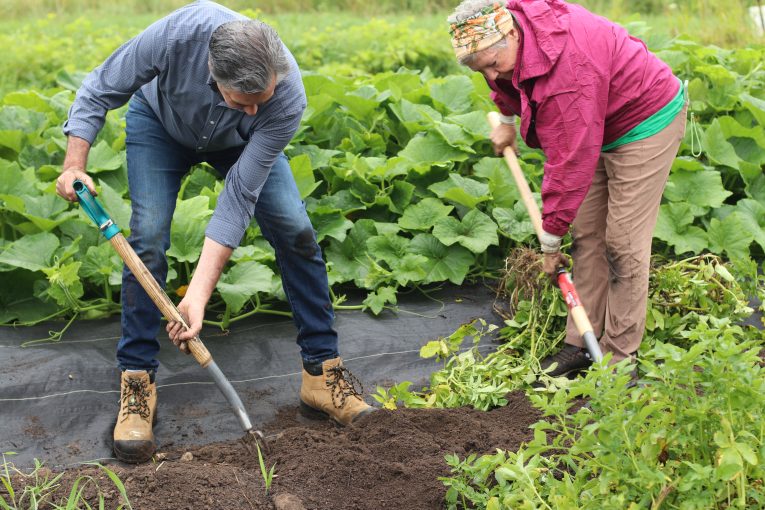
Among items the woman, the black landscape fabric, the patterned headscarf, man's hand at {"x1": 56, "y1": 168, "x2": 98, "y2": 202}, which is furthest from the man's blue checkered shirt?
the black landscape fabric

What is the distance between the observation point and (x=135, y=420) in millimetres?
3279

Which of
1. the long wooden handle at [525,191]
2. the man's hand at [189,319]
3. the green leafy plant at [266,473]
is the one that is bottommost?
the green leafy plant at [266,473]

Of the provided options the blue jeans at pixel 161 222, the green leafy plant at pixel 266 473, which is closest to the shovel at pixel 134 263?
the blue jeans at pixel 161 222

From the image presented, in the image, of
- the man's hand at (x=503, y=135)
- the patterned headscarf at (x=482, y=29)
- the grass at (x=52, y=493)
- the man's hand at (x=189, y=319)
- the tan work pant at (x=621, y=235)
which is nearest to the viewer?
the grass at (x=52, y=493)

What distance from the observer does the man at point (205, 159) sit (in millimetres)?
2764

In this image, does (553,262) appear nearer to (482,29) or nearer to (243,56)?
(482,29)

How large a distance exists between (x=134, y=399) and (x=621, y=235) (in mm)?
1897

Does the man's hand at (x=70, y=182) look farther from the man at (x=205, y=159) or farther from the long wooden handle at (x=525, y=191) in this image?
the long wooden handle at (x=525, y=191)

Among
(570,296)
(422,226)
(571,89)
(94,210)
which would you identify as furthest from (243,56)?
(422,226)

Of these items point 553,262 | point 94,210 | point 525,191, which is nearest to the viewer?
point 94,210

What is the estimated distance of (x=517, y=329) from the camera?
4.04m

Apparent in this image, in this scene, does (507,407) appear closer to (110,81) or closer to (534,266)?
(534,266)

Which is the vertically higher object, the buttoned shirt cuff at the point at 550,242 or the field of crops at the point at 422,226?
the buttoned shirt cuff at the point at 550,242

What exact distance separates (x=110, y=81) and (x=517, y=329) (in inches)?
79.3
